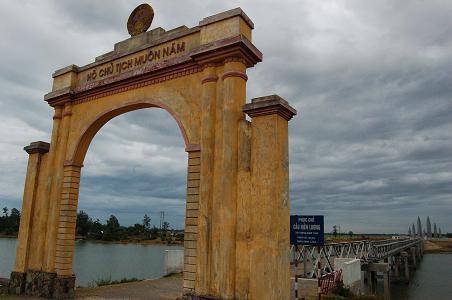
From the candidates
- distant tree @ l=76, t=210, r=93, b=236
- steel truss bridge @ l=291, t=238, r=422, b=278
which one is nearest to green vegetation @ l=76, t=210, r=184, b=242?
distant tree @ l=76, t=210, r=93, b=236

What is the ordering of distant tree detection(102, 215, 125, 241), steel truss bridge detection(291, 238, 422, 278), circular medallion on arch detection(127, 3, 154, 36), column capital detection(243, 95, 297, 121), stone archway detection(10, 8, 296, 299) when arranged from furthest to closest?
distant tree detection(102, 215, 125, 241)
steel truss bridge detection(291, 238, 422, 278)
circular medallion on arch detection(127, 3, 154, 36)
column capital detection(243, 95, 297, 121)
stone archway detection(10, 8, 296, 299)

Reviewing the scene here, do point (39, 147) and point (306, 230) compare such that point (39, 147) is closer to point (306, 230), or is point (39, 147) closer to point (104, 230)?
point (306, 230)

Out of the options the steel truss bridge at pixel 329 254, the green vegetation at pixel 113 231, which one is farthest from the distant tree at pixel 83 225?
the steel truss bridge at pixel 329 254

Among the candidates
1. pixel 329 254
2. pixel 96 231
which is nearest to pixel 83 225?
pixel 96 231

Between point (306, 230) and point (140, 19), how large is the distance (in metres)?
7.22

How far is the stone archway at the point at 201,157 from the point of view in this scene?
720 centimetres

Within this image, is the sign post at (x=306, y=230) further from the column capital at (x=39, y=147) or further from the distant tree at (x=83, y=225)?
the distant tree at (x=83, y=225)

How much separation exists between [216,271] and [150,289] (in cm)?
536

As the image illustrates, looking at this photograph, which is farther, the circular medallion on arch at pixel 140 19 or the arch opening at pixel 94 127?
the circular medallion on arch at pixel 140 19

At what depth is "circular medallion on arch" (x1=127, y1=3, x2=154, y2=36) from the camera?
10547mm

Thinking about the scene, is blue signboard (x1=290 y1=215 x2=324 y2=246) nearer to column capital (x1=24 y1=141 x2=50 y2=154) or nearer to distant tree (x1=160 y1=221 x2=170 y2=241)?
column capital (x1=24 y1=141 x2=50 y2=154)

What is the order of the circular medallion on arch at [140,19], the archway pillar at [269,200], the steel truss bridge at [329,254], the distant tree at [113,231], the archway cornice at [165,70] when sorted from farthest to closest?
1. the distant tree at [113,231]
2. the steel truss bridge at [329,254]
3. the circular medallion on arch at [140,19]
4. the archway cornice at [165,70]
5. the archway pillar at [269,200]

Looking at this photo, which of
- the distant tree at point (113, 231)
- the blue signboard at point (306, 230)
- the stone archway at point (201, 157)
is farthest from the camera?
the distant tree at point (113, 231)

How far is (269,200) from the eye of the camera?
23.3 feet
